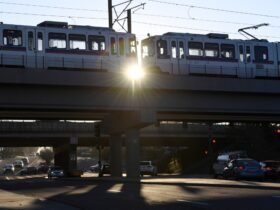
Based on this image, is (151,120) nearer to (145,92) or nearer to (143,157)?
(145,92)

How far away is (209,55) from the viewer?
4409 centimetres

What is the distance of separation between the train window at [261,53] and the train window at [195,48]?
4.91m

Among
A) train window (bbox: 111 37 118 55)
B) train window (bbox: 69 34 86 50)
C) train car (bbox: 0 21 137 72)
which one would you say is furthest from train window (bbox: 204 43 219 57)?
train window (bbox: 69 34 86 50)

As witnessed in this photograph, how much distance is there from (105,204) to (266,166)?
87.8 feet

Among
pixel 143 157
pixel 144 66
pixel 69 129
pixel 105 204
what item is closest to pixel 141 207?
pixel 105 204

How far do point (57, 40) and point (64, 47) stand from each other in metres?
0.64

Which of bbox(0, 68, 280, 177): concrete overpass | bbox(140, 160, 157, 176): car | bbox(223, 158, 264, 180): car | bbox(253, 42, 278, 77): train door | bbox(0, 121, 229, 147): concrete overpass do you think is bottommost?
bbox(140, 160, 157, 176): car

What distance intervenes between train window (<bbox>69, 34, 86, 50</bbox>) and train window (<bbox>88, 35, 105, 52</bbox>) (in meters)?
0.41

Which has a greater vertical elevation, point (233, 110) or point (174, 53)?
point (174, 53)

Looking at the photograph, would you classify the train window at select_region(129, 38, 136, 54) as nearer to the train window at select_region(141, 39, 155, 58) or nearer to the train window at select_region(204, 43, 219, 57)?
the train window at select_region(141, 39, 155, 58)

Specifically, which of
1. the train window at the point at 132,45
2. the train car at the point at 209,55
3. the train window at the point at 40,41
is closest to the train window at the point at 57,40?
the train window at the point at 40,41

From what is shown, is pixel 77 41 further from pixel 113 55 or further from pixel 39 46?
pixel 113 55

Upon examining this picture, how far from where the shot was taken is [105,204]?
20062 mm

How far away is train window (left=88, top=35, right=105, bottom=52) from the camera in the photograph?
132 ft
